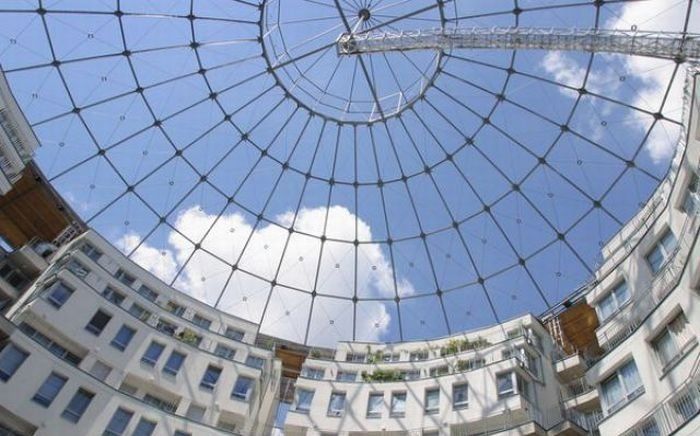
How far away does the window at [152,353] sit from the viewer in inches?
1720

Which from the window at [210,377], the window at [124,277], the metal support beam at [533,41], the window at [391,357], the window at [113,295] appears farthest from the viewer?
the window at [124,277]

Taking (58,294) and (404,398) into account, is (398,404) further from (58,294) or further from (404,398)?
(58,294)

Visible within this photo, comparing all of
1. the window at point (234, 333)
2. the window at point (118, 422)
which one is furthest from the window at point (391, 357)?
the window at point (118, 422)

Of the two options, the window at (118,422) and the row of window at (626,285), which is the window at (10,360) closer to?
the window at (118,422)

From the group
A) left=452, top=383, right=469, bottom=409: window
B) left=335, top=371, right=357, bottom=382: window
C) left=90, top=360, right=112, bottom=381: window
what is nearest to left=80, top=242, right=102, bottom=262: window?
left=90, top=360, right=112, bottom=381: window

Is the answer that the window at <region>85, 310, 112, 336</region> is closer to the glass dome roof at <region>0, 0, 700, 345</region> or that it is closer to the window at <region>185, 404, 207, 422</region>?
the glass dome roof at <region>0, 0, 700, 345</region>

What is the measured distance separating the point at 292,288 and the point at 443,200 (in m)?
15.0

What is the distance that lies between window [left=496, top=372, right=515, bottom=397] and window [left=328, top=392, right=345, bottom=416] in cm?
1078

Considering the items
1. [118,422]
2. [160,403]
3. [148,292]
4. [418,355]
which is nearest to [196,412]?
[160,403]

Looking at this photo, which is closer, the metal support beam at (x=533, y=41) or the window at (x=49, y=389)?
the metal support beam at (x=533, y=41)

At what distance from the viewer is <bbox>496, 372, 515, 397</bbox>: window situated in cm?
3866

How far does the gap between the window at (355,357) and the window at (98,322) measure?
61.8ft

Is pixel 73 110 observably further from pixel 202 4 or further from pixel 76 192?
pixel 202 4

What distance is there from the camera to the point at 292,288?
5250 cm
